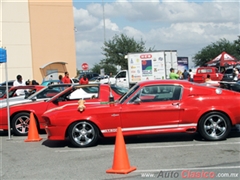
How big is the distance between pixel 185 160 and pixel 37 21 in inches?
1367

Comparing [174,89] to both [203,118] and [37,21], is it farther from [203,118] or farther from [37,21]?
[37,21]

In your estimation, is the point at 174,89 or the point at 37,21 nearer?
the point at 174,89

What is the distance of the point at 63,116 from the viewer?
30.1 feet

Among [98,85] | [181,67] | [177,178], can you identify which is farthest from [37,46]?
[177,178]

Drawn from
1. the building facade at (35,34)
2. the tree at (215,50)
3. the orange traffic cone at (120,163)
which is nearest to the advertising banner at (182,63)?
the building facade at (35,34)

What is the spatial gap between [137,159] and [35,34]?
33.9 m

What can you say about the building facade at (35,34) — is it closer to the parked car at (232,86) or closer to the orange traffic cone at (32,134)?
the orange traffic cone at (32,134)

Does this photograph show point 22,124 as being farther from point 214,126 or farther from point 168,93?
point 214,126

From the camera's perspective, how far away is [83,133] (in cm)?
920

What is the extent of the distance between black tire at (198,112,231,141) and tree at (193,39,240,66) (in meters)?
60.1

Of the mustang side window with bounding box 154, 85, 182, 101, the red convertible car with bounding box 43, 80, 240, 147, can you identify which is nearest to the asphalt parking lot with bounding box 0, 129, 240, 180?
the red convertible car with bounding box 43, 80, 240, 147

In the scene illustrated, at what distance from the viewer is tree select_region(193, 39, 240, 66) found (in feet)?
223

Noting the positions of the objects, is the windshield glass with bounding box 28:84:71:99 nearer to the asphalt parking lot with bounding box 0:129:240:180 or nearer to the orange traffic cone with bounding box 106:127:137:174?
the asphalt parking lot with bounding box 0:129:240:180


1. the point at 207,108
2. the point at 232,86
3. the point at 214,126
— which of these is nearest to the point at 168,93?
the point at 207,108
